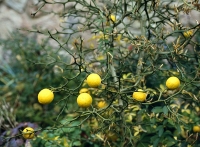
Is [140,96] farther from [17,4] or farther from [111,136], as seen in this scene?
[17,4]

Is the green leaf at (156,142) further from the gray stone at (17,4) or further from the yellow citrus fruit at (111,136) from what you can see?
the gray stone at (17,4)

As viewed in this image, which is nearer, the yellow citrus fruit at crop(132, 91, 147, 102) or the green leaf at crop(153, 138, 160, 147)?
the yellow citrus fruit at crop(132, 91, 147, 102)

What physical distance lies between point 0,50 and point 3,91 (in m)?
0.68

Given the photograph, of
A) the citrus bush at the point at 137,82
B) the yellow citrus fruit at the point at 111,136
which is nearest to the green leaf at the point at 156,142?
the citrus bush at the point at 137,82

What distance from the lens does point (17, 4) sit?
308 centimetres

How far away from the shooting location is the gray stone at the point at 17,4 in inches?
121

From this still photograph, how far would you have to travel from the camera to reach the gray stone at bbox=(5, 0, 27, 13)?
3.06 meters

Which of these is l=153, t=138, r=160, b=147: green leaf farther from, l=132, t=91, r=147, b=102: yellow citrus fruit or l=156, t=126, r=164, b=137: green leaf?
l=132, t=91, r=147, b=102: yellow citrus fruit

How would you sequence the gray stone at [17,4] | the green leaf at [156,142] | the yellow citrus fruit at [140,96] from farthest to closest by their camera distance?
the gray stone at [17,4] → the green leaf at [156,142] → the yellow citrus fruit at [140,96]

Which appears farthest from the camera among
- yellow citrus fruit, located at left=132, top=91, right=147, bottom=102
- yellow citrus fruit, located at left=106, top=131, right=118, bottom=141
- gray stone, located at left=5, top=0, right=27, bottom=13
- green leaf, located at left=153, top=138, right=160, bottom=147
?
gray stone, located at left=5, top=0, right=27, bottom=13

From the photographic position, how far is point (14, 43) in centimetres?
259

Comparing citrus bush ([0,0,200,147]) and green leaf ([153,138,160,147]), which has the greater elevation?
citrus bush ([0,0,200,147])

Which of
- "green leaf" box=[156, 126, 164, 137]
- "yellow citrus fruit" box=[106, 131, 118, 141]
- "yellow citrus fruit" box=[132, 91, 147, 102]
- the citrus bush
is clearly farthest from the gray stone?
"yellow citrus fruit" box=[132, 91, 147, 102]

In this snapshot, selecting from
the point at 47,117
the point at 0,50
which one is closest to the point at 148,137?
the point at 47,117
